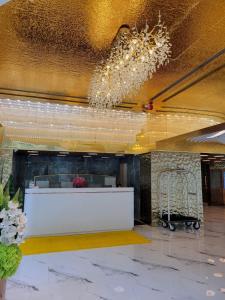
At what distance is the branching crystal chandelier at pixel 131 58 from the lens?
3221mm

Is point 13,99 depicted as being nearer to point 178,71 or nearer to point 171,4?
point 178,71

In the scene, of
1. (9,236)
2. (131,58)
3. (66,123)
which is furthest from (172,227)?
(9,236)

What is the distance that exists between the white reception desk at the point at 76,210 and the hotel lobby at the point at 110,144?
0.03 m

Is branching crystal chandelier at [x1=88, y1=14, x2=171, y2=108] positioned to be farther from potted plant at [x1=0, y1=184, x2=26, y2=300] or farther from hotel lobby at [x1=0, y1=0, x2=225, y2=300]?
potted plant at [x1=0, y1=184, x2=26, y2=300]

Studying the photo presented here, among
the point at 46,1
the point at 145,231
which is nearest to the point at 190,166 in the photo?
the point at 145,231

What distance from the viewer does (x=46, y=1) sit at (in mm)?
2592

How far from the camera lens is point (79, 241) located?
4.89 m

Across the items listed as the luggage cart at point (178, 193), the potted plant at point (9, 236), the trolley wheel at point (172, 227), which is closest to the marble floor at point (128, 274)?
the trolley wheel at point (172, 227)

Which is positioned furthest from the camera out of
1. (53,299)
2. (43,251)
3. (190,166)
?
(190,166)

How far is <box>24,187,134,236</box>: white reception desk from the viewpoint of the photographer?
521cm

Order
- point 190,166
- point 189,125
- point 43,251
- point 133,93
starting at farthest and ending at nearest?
point 189,125 → point 190,166 → point 133,93 → point 43,251

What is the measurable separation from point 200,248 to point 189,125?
452cm

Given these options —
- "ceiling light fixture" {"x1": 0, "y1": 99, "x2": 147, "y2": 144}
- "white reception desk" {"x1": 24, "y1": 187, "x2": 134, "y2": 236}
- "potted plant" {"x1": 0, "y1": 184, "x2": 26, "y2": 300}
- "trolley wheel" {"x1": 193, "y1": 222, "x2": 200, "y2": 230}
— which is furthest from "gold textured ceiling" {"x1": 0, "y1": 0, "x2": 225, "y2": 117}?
"trolley wheel" {"x1": 193, "y1": 222, "x2": 200, "y2": 230}

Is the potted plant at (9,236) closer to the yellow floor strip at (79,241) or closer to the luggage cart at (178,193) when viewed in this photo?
the yellow floor strip at (79,241)
